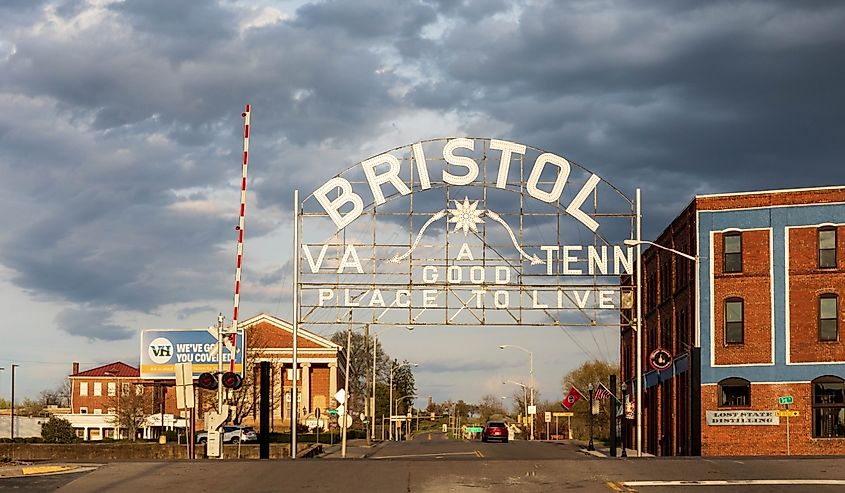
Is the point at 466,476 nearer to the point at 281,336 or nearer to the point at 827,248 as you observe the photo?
the point at 827,248

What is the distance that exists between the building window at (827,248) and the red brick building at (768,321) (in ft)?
0.14

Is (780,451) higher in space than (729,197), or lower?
lower

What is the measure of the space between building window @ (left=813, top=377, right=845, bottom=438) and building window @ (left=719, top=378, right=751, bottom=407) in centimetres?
280

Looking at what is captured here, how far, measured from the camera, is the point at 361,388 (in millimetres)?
153500

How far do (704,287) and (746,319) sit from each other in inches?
89.4

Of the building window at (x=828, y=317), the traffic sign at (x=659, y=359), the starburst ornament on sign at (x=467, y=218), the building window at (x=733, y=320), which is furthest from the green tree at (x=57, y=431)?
the building window at (x=828, y=317)

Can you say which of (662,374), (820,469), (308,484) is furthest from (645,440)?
(308,484)

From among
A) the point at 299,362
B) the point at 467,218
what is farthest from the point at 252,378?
the point at 467,218

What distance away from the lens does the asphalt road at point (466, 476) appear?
2352 centimetres

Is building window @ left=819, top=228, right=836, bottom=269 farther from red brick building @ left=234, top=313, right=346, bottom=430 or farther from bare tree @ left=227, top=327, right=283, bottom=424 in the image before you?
red brick building @ left=234, top=313, right=346, bottom=430

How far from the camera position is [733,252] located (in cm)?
4975

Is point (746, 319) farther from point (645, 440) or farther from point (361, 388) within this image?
point (361, 388)

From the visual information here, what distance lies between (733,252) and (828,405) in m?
7.63

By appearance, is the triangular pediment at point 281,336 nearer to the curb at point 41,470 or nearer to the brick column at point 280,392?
the brick column at point 280,392
